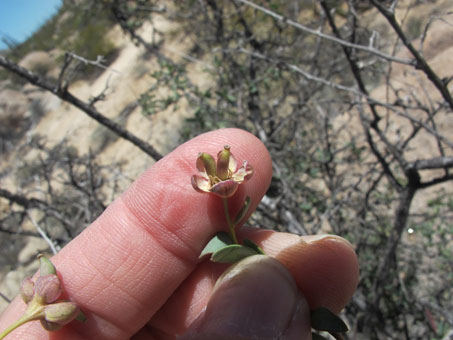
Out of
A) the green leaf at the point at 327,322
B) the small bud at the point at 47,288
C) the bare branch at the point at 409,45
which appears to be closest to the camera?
the green leaf at the point at 327,322

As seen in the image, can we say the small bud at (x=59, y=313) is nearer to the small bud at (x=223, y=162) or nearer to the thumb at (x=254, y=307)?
the thumb at (x=254, y=307)

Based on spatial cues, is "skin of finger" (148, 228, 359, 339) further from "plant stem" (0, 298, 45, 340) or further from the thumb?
"plant stem" (0, 298, 45, 340)

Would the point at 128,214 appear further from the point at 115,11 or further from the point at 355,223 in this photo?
the point at 115,11

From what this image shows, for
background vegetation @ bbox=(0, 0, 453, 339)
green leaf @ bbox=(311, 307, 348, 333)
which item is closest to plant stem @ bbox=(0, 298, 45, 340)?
green leaf @ bbox=(311, 307, 348, 333)

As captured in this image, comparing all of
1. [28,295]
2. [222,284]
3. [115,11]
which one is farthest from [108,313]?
[115,11]

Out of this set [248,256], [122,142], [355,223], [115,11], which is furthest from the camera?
[122,142]

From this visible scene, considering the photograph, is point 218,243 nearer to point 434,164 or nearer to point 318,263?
point 318,263

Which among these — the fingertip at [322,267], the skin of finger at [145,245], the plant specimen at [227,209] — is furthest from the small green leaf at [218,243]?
the fingertip at [322,267]
